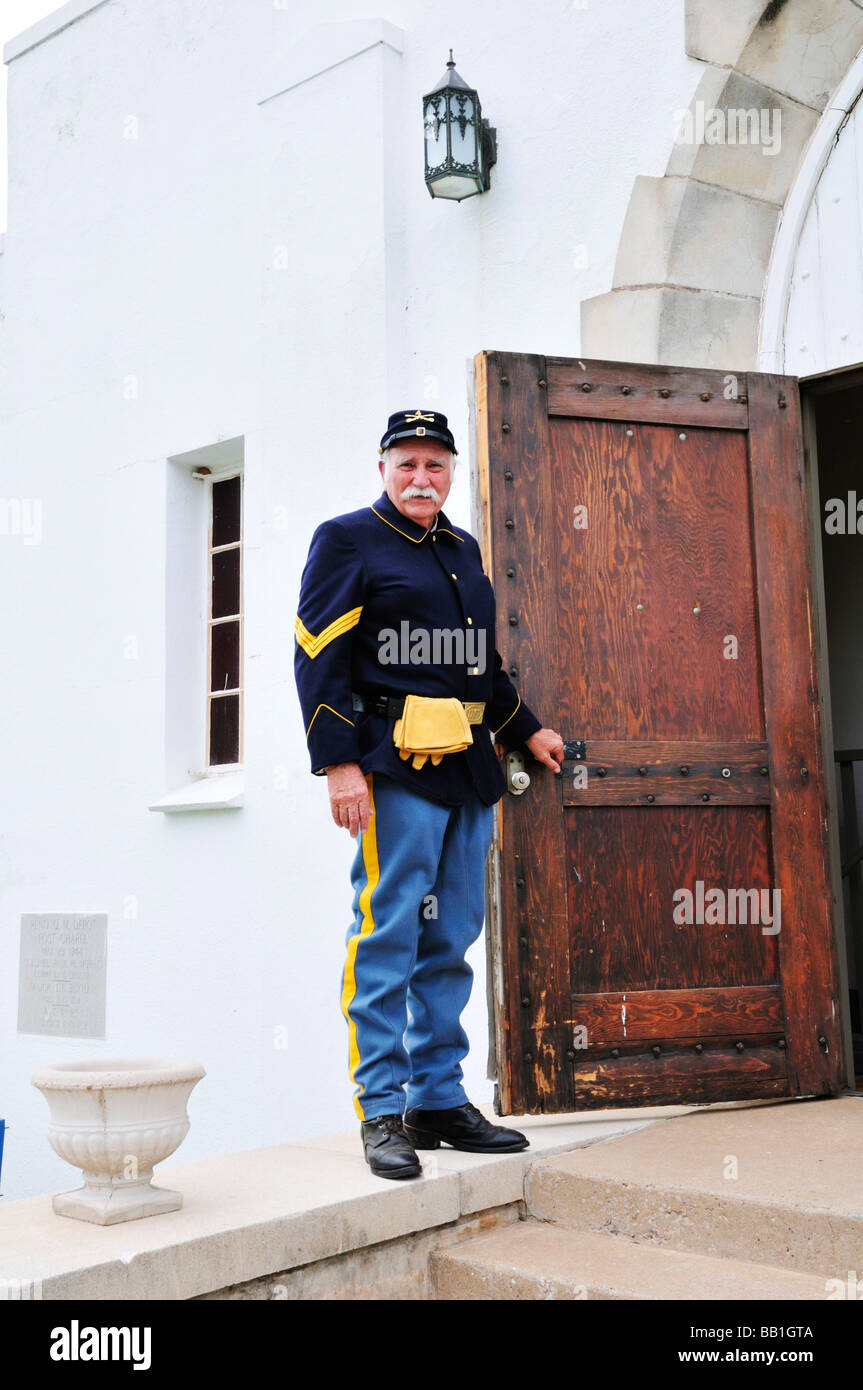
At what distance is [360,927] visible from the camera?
10.8 feet

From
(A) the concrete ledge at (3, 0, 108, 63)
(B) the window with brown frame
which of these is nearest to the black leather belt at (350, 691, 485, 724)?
(B) the window with brown frame

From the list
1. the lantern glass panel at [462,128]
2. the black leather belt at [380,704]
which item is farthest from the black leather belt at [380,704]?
the lantern glass panel at [462,128]

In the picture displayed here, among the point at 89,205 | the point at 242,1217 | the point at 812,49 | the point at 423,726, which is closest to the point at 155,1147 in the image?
the point at 242,1217

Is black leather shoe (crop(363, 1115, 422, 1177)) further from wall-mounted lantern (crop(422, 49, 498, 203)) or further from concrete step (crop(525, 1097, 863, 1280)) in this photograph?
wall-mounted lantern (crop(422, 49, 498, 203))

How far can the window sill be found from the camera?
5973mm

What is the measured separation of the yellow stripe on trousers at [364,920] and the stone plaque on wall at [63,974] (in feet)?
11.7

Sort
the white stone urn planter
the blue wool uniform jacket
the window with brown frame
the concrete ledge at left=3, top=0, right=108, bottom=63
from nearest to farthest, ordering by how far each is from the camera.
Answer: the white stone urn planter < the blue wool uniform jacket < the window with brown frame < the concrete ledge at left=3, top=0, right=108, bottom=63

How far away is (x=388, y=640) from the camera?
3.30 metres

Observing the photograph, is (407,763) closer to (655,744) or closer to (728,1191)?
(655,744)

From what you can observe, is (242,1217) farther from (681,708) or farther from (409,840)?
(681,708)

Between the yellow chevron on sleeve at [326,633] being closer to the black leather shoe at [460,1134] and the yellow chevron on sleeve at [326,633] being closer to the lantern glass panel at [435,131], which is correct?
the black leather shoe at [460,1134]

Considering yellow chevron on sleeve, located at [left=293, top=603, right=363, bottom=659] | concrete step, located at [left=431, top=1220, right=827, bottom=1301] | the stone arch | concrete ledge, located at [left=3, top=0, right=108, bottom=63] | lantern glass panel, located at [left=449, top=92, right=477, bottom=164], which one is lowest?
concrete step, located at [left=431, top=1220, right=827, bottom=1301]

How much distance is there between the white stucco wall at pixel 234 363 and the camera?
17.3ft

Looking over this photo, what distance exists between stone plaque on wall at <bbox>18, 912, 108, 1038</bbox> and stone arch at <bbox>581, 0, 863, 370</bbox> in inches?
149
